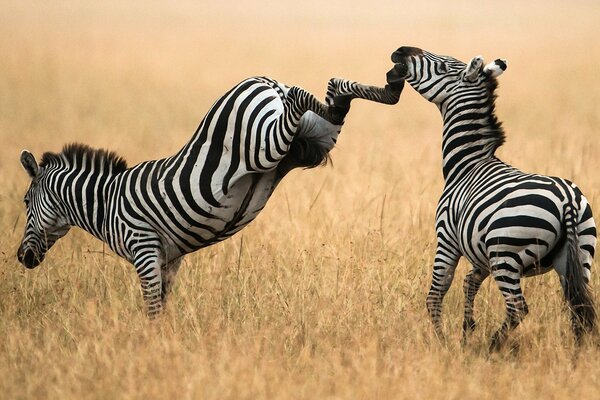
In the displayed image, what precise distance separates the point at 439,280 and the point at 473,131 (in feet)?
3.32

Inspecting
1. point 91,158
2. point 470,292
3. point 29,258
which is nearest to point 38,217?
point 29,258

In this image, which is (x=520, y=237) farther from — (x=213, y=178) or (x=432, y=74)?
(x=213, y=178)

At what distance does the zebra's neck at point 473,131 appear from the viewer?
20.2ft

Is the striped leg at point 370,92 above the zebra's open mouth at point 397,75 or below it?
below

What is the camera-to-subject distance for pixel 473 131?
6176mm

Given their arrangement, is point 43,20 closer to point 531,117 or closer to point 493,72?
point 531,117

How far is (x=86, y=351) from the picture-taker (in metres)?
5.60

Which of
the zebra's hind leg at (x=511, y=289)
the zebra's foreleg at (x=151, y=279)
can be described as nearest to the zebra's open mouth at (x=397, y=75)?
the zebra's hind leg at (x=511, y=289)

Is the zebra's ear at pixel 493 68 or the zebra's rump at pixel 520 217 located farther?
the zebra's ear at pixel 493 68

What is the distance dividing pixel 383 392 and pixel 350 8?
2135 inches

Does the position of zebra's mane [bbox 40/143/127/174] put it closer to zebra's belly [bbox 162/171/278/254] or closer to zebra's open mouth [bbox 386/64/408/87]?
zebra's belly [bbox 162/171/278/254]

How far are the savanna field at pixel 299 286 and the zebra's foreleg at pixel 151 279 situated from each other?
0.11 meters

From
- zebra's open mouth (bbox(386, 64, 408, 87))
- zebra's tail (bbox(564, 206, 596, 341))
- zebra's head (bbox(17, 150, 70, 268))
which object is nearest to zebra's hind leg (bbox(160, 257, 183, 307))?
zebra's head (bbox(17, 150, 70, 268))

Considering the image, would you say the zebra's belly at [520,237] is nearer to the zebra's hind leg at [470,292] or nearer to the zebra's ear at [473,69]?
the zebra's hind leg at [470,292]
